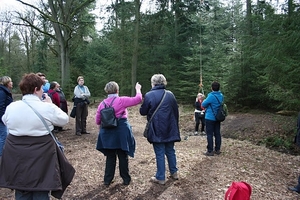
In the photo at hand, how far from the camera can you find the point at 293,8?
317 inches

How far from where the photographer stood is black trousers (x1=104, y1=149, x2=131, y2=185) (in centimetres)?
445

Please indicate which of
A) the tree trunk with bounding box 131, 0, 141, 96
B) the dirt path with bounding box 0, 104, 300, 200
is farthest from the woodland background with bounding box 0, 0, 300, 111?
the dirt path with bounding box 0, 104, 300, 200

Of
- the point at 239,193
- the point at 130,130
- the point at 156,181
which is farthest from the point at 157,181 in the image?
the point at 239,193

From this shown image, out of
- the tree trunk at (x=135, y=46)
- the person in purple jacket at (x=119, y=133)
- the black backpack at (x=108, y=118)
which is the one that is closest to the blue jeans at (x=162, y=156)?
the person in purple jacket at (x=119, y=133)

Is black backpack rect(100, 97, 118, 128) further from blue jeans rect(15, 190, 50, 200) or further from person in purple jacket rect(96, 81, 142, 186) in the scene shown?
blue jeans rect(15, 190, 50, 200)

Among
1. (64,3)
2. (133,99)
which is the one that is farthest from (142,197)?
(64,3)

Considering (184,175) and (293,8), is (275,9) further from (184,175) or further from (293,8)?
(184,175)

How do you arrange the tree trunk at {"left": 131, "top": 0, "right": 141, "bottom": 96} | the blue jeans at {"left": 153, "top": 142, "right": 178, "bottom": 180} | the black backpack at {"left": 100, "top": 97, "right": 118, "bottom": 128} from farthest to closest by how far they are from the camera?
the tree trunk at {"left": 131, "top": 0, "right": 141, "bottom": 96} < the blue jeans at {"left": 153, "top": 142, "right": 178, "bottom": 180} < the black backpack at {"left": 100, "top": 97, "right": 118, "bottom": 128}

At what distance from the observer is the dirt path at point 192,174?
4.46 metres

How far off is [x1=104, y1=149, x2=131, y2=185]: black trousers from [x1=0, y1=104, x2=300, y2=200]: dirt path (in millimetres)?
150

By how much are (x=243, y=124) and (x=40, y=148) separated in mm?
9922

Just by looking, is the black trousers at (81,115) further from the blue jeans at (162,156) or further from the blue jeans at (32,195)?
the blue jeans at (32,195)

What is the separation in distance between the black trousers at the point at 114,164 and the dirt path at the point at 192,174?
150 mm

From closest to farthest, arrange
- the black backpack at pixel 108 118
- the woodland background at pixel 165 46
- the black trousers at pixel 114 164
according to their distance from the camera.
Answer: the black backpack at pixel 108 118
the black trousers at pixel 114 164
the woodland background at pixel 165 46
